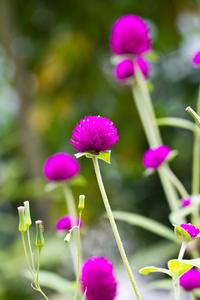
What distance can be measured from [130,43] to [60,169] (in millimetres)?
199

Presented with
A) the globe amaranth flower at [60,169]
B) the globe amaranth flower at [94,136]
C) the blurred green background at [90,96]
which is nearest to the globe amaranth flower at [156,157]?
the globe amaranth flower at [60,169]

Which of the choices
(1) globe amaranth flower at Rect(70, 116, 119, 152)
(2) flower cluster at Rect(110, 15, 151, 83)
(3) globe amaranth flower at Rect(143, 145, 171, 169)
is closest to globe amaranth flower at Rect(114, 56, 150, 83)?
(2) flower cluster at Rect(110, 15, 151, 83)

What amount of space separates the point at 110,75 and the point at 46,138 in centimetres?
51

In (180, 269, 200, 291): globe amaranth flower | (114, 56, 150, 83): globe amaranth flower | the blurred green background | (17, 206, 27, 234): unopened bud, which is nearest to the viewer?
(17, 206, 27, 234): unopened bud

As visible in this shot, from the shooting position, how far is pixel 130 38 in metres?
0.58

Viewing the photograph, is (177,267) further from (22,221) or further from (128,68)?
(128,68)

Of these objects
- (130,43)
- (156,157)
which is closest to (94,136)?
(156,157)

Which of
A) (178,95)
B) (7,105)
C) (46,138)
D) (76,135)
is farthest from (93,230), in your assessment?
(76,135)

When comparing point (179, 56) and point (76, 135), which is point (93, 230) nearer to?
point (179, 56)

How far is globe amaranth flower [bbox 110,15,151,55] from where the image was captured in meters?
0.58

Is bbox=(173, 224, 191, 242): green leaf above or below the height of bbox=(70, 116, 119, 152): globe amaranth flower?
below

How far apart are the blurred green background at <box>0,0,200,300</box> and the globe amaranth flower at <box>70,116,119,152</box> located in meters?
1.64

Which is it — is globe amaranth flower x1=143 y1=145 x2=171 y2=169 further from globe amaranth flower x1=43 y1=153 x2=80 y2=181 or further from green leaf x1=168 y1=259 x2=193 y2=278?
green leaf x1=168 y1=259 x2=193 y2=278

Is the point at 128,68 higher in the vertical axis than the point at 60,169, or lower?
higher
